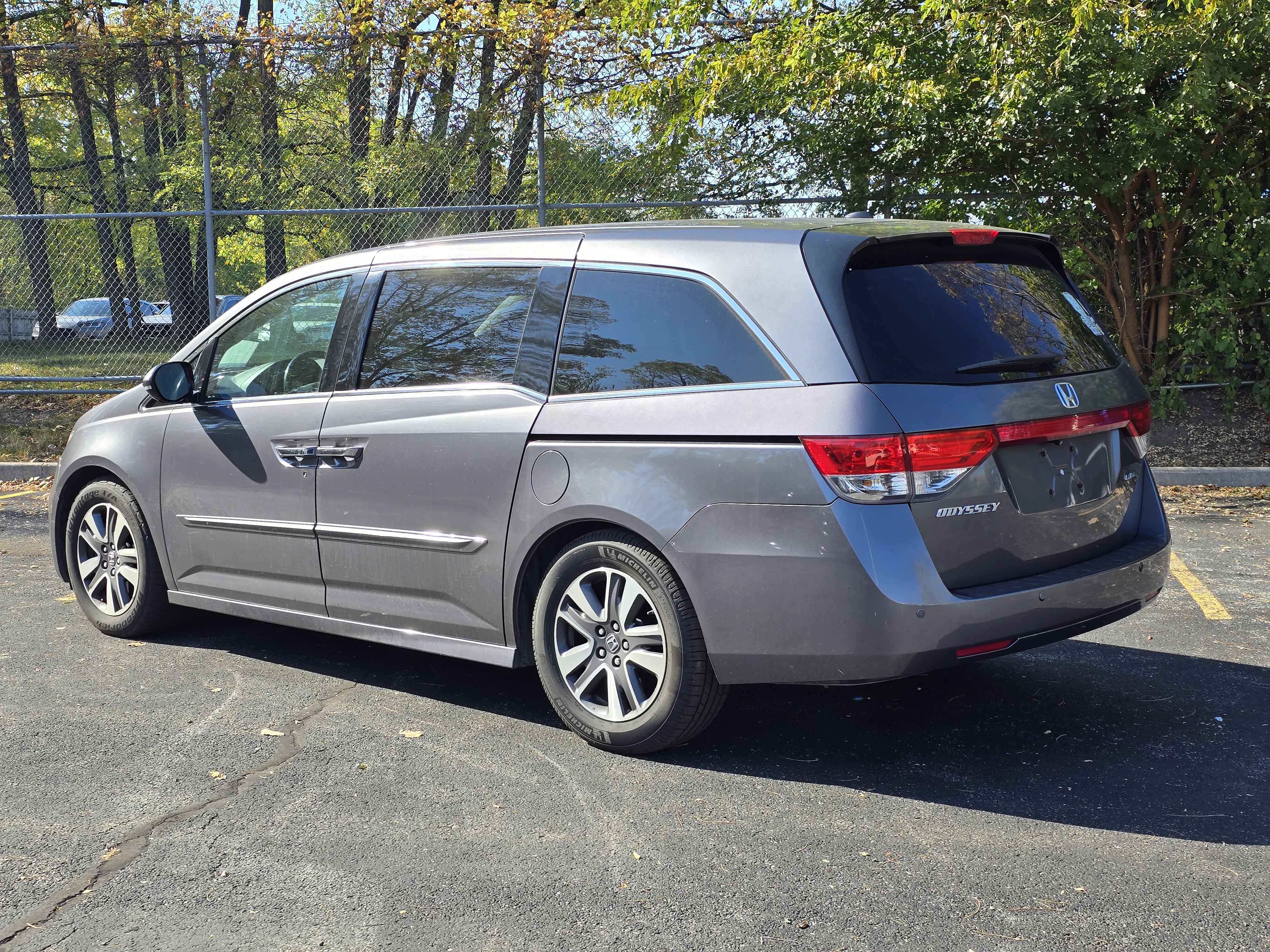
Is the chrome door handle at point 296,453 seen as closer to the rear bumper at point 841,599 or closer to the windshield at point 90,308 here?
the rear bumper at point 841,599

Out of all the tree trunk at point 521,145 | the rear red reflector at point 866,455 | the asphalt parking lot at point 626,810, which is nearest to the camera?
the asphalt parking lot at point 626,810

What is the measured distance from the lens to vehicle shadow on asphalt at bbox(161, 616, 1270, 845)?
3.65 m

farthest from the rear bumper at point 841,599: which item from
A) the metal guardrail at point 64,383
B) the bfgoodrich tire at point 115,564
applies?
the metal guardrail at point 64,383

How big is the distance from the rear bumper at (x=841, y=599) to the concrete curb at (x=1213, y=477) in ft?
20.6

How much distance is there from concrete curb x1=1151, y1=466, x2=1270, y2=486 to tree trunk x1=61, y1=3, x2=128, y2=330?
10687 millimetres

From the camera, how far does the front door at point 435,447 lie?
430cm

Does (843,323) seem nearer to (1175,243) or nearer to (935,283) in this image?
(935,283)

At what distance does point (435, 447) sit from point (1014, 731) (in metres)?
2.28

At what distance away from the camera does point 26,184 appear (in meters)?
19.2

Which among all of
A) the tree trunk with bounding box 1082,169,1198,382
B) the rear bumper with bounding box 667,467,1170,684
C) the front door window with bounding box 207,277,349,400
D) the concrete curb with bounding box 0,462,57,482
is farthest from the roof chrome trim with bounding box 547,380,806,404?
the concrete curb with bounding box 0,462,57,482

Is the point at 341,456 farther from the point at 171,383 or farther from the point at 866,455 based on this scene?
the point at 866,455

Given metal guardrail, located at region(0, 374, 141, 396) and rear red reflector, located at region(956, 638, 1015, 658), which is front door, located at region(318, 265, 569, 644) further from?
metal guardrail, located at region(0, 374, 141, 396)

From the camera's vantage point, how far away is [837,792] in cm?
375

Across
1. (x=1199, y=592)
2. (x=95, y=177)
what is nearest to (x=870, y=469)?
(x=1199, y=592)
